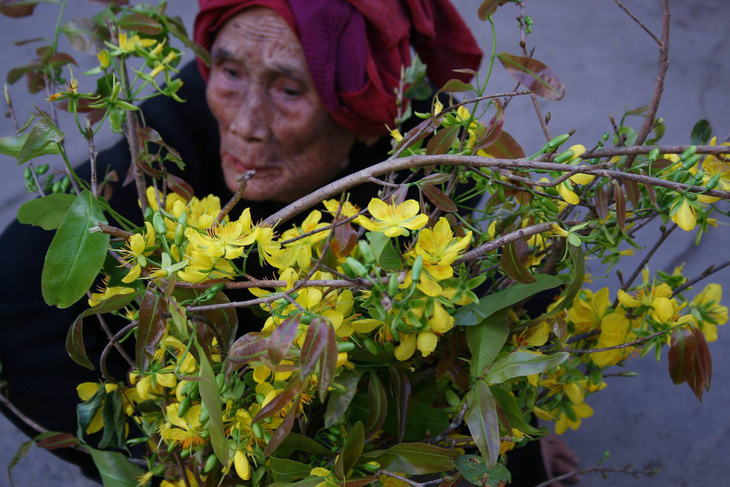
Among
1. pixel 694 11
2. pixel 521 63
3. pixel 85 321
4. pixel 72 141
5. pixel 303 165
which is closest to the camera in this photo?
pixel 521 63

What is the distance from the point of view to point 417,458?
1.72 ft

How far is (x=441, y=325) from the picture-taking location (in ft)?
1.59

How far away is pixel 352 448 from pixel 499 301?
16 centimetres

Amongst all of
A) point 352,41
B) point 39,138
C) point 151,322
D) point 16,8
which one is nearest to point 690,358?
point 151,322

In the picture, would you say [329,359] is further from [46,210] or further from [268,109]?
[268,109]

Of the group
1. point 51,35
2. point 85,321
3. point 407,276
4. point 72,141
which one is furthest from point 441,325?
point 51,35

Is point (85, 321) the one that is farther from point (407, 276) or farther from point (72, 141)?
point (72, 141)

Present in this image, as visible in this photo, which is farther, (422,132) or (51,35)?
(51,35)

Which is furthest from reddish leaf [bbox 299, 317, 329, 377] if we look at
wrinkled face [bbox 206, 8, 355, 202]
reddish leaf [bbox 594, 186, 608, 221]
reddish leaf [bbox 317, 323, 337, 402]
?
wrinkled face [bbox 206, 8, 355, 202]

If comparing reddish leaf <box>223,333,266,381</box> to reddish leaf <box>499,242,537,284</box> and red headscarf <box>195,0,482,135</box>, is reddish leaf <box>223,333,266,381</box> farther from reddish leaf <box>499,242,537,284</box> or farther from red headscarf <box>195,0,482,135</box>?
red headscarf <box>195,0,482,135</box>

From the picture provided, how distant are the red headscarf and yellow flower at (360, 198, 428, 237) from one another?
0.56m

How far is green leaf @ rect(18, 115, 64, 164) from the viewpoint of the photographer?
0.46 m

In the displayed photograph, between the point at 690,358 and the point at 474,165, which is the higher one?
the point at 474,165

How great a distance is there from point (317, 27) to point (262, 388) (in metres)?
0.65
